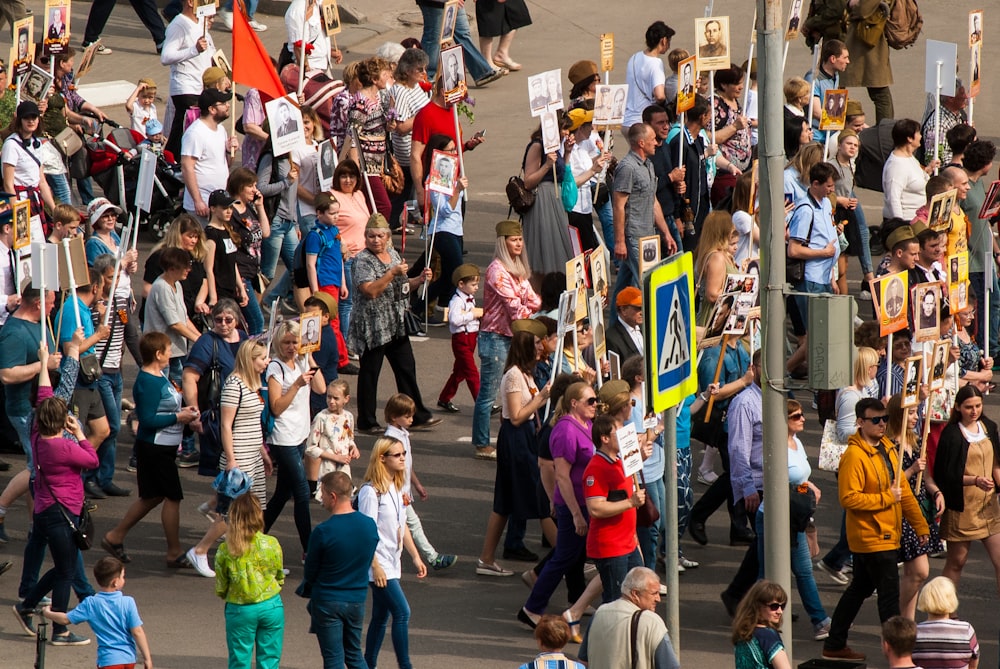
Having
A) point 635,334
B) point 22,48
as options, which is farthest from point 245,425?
point 22,48

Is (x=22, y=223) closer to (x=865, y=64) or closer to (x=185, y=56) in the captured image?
(x=185, y=56)

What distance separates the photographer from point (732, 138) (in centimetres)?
1634

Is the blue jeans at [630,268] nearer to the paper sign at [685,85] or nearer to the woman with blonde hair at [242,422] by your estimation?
the paper sign at [685,85]

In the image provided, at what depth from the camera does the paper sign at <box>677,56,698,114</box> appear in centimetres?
1520

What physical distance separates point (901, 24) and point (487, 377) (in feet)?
26.2

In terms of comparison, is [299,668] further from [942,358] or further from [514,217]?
[514,217]

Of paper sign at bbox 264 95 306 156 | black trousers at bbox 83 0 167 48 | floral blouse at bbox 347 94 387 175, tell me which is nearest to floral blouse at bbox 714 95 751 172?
floral blouse at bbox 347 94 387 175

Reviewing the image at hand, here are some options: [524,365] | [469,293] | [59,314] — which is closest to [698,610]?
[524,365]

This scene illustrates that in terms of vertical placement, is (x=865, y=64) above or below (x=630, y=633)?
above

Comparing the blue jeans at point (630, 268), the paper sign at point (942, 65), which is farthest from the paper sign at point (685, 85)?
the paper sign at point (942, 65)

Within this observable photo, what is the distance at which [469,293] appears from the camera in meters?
13.6

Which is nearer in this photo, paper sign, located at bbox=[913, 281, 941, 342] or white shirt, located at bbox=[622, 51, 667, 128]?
paper sign, located at bbox=[913, 281, 941, 342]

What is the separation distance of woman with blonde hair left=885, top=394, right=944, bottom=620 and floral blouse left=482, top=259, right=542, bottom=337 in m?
3.33

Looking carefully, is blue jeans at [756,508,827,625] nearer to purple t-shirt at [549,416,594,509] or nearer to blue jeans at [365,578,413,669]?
purple t-shirt at [549,416,594,509]
